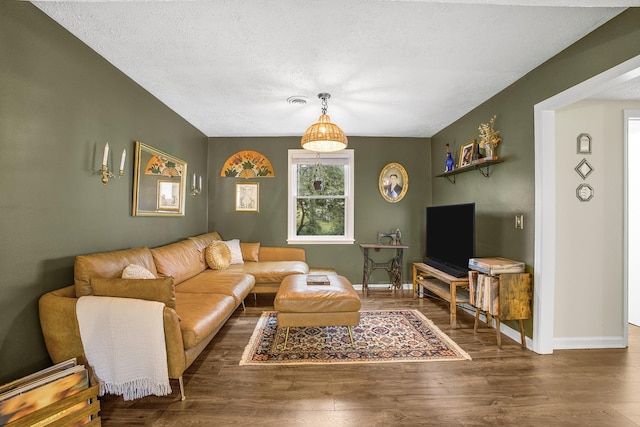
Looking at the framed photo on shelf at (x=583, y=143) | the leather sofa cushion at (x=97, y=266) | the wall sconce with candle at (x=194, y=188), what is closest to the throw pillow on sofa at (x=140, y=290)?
the leather sofa cushion at (x=97, y=266)

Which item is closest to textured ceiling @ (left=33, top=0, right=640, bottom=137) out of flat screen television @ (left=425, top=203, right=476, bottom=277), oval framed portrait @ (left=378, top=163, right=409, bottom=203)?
flat screen television @ (left=425, top=203, right=476, bottom=277)

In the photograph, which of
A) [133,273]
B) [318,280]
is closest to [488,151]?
[318,280]

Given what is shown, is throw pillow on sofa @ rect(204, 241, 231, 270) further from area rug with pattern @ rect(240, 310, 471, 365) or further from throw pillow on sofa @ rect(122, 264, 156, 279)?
throw pillow on sofa @ rect(122, 264, 156, 279)

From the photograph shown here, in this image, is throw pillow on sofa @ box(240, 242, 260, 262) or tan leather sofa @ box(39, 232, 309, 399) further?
throw pillow on sofa @ box(240, 242, 260, 262)

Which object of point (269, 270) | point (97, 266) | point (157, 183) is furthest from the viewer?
point (269, 270)

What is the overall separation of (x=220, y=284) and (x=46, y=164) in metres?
1.79

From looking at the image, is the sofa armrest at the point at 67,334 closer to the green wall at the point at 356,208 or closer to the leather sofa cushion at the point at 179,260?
the leather sofa cushion at the point at 179,260

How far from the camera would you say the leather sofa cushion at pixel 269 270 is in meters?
3.89

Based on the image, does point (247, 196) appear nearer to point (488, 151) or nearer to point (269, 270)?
point (269, 270)

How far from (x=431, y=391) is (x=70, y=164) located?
3125mm

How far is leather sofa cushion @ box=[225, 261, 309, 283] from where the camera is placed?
389 cm

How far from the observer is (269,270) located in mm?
3961

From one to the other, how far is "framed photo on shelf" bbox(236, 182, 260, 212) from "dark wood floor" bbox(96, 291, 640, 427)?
2666 mm

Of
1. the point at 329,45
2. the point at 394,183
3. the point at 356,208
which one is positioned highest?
the point at 329,45
